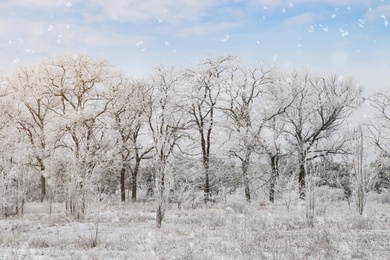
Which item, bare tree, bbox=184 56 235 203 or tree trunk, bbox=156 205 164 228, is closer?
tree trunk, bbox=156 205 164 228

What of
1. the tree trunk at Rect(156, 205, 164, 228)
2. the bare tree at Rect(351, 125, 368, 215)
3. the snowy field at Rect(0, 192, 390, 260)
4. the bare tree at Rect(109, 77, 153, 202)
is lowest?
the snowy field at Rect(0, 192, 390, 260)

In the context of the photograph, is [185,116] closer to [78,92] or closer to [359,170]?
[78,92]

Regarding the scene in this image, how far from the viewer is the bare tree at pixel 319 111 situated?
31328 millimetres

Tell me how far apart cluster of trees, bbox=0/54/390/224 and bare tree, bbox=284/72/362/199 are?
0.25 ft

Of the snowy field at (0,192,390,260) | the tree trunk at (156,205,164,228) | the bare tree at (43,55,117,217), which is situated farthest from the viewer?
the bare tree at (43,55,117,217)

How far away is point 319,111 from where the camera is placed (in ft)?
104

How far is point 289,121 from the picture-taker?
104 ft

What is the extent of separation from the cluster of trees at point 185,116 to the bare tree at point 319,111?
2.9 inches

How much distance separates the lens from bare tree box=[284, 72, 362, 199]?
31.3 m

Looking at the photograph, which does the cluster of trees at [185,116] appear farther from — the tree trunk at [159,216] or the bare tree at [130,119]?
the tree trunk at [159,216]

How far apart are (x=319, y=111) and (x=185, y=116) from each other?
400 inches

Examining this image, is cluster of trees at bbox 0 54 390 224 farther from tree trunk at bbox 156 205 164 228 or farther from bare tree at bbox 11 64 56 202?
tree trunk at bbox 156 205 164 228

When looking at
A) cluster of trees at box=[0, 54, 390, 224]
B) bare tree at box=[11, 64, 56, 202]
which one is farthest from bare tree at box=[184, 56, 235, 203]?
bare tree at box=[11, 64, 56, 202]

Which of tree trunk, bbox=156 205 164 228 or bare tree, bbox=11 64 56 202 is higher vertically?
bare tree, bbox=11 64 56 202
